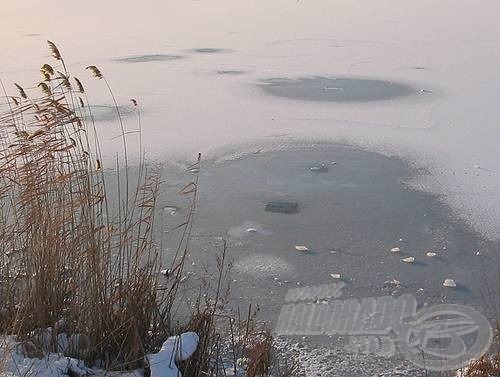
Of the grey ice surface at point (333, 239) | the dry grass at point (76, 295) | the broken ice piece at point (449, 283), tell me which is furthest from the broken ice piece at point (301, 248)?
the dry grass at point (76, 295)

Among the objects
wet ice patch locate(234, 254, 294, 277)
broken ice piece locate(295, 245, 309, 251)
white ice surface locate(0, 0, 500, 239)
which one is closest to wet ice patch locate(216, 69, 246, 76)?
white ice surface locate(0, 0, 500, 239)

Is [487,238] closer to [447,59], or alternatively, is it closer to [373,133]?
[373,133]

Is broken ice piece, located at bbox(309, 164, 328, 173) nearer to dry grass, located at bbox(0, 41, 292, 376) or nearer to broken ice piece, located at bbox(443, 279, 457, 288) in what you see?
broken ice piece, located at bbox(443, 279, 457, 288)

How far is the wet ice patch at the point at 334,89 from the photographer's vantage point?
303 inches

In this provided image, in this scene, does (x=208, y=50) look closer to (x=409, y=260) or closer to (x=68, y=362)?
(x=409, y=260)

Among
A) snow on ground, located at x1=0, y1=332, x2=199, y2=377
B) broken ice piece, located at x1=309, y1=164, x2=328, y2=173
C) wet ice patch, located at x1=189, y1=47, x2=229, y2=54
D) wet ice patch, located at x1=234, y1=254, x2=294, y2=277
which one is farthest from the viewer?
wet ice patch, located at x1=189, y1=47, x2=229, y2=54

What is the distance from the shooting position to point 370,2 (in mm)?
15258

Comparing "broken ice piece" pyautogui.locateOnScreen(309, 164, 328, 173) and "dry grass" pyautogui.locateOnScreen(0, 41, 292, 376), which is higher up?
"dry grass" pyautogui.locateOnScreen(0, 41, 292, 376)

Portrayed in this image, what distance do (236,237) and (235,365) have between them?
1.59 metres

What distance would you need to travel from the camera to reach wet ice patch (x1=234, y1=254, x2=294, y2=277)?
149 inches

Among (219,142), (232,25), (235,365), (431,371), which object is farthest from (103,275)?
(232,25)

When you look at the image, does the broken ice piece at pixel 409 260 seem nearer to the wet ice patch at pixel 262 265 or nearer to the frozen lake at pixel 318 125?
the frozen lake at pixel 318 125
